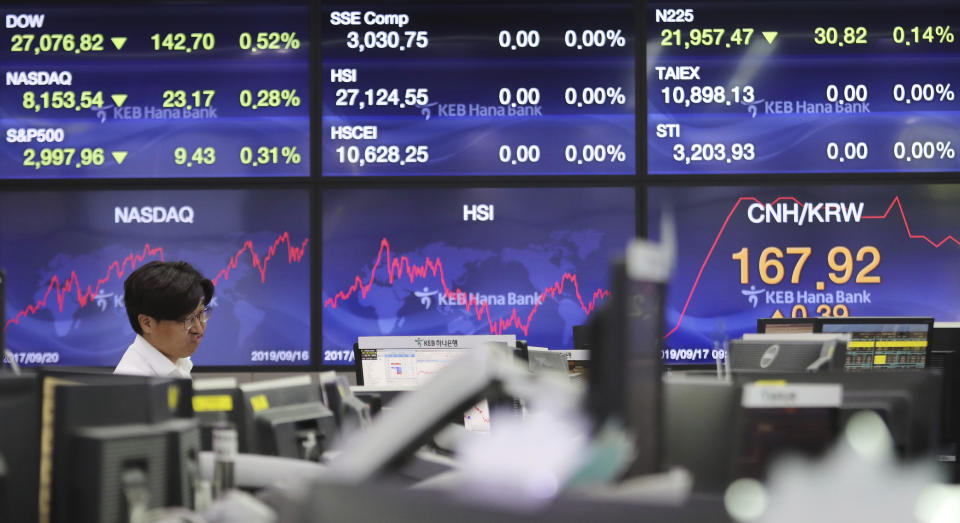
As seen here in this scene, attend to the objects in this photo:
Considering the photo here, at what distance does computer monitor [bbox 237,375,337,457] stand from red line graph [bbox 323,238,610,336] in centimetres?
248

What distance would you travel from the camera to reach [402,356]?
377 centimetres

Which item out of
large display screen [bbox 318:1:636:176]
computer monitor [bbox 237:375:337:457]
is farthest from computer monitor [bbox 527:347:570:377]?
computer monitor [bbox 237:375:337:457]

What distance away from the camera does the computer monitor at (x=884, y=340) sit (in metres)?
3.26

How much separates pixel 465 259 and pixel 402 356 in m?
0.77

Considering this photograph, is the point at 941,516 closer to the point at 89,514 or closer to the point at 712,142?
the point at 89,514

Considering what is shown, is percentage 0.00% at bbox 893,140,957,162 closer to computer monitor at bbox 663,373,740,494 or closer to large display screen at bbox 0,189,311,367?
large display screen at bbox 0,189,311,367

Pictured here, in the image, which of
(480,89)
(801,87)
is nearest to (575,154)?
(480,89)

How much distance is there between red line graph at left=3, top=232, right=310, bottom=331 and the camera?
4.38 m

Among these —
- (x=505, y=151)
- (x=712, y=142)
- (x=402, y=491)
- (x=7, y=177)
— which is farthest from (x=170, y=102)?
(x=402, y=491)

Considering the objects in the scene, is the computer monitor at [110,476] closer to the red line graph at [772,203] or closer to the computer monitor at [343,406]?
the computer monitor at [343,406]

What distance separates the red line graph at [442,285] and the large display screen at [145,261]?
23 cm

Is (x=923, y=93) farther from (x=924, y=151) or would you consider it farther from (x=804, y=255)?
(x=804, y=255)

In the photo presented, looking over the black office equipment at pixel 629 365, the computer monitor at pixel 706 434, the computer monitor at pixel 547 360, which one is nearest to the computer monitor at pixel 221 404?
the computer monitor at pixel 706 434

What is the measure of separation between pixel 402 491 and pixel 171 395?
64 centimetres
